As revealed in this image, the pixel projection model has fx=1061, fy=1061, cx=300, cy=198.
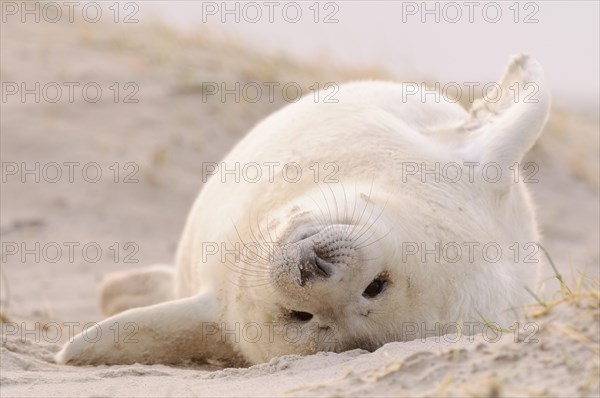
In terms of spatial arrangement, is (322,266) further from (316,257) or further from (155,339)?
(155,339)

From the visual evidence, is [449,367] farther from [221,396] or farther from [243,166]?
[243,166]

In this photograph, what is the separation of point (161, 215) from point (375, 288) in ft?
18.3

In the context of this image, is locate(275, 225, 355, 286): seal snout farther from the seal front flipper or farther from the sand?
the seal front flipper

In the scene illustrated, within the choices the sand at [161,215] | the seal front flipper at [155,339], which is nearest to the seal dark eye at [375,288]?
the sand at [161,215]

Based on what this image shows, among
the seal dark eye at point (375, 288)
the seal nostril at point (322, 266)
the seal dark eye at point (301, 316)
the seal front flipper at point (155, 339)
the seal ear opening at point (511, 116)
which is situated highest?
the seal ear opening at point (511, 116)

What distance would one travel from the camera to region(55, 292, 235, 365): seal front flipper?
4520 mm

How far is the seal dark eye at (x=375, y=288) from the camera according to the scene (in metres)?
3.68

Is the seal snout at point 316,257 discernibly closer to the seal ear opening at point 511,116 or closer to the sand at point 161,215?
the sand at point 161,215

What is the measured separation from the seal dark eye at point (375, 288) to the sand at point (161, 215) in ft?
0.67

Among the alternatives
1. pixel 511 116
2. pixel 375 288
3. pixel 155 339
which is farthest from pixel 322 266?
pixel 511 116

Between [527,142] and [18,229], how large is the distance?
15.7ft

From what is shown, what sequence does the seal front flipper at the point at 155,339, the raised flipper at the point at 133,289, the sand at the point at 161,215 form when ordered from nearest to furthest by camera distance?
1. the sand at the point at 161,215
2. the seal front flipper at the point at 155,339
3. the raised flipper at the point at 133,289

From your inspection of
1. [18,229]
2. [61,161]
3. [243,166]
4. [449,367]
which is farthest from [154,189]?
[449,367]

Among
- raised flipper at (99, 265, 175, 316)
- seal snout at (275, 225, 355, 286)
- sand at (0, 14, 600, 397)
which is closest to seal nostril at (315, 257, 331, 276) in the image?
seal snout at (275, 225, 355, 286)
